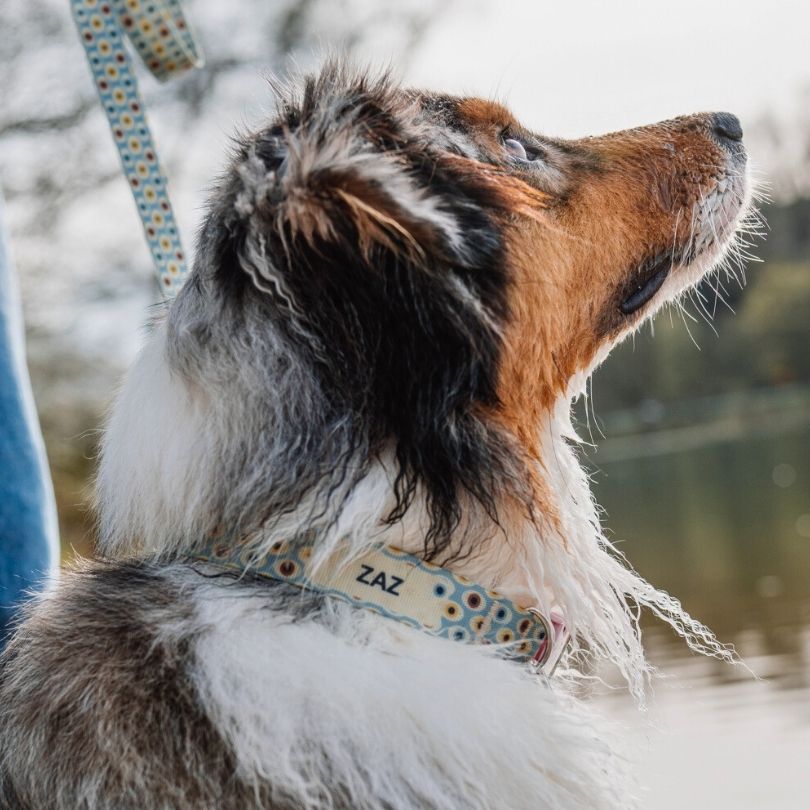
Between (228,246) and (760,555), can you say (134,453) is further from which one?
(760,555)

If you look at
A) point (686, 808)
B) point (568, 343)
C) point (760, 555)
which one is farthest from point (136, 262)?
point (568, 343)

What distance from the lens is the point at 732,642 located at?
26.2ft

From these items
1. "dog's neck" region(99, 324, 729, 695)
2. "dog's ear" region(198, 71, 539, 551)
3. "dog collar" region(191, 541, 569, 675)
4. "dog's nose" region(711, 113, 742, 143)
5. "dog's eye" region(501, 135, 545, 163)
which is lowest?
"dog collar" region(191, 541, 569, 675)

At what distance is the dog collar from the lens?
230 cm

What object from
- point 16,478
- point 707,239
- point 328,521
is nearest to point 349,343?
point 328,521

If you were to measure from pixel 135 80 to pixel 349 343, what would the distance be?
127 centimetres

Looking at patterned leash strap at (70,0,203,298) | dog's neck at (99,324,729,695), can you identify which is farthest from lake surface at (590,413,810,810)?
patterned leash strap at (70,0,203,298)

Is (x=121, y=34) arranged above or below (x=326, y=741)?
above

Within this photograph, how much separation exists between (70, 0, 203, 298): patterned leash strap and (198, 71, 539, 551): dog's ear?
1.92 ft

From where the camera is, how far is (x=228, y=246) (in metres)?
2.37

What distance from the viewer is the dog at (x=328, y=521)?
2.14 m

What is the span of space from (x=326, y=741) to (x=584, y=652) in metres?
0.93

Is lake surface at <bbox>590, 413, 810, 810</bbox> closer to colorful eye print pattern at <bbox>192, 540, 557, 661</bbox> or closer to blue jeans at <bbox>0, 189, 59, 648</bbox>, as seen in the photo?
colorful eye print pattern at <bbox>192, 540, 557, 661</bbox>

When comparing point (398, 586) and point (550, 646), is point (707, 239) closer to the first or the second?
point (550, 646)
